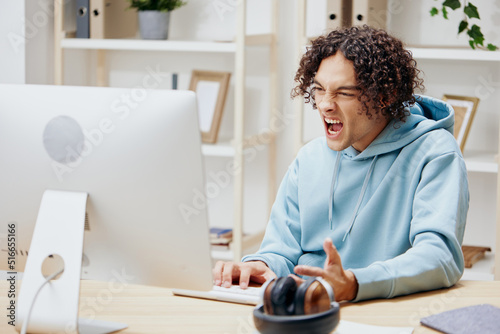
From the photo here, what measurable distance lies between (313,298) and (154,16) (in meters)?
2.09

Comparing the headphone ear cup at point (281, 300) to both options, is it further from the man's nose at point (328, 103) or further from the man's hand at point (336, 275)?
the man's nose at point (328, 103)

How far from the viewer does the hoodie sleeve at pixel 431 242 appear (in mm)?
1338

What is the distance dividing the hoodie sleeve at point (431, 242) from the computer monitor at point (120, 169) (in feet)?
1.27

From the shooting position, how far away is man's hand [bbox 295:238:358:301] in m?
1.23

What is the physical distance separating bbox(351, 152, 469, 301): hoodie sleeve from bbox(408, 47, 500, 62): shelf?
1.13 m

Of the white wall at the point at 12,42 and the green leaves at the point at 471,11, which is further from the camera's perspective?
the white wall at the point at 12,42

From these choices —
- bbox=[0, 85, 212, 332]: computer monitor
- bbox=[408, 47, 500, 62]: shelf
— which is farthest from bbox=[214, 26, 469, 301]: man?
bbox=[408, 47, 500, 62]: shelf

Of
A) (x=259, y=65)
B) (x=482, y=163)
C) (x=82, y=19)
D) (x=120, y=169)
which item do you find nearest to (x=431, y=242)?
(x=120, y=169)

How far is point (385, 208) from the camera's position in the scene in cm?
159

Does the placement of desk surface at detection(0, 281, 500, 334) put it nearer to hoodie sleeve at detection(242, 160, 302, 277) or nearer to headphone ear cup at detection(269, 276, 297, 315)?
headphone ear cup at detection(269, 276, 297, 315)

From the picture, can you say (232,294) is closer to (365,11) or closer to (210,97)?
(365,11)

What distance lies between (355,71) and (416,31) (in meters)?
1.40

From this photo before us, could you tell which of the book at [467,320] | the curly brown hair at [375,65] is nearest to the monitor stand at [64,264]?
the book at [467,320]

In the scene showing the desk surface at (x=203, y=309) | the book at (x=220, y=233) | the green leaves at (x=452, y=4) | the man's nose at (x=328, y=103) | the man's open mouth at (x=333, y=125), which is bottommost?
the book at (x=220, y=233)
